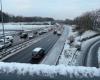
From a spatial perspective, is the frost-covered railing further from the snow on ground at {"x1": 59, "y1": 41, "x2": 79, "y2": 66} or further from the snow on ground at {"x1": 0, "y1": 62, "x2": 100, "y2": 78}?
the snow on ground at {"x1": 59, "y1": 41, "x2": 79, "y2": 66}

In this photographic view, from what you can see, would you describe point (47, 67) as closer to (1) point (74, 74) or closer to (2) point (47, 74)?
(2) point (47, 74)

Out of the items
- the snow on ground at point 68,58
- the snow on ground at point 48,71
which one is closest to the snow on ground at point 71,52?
the snow on ground at point 68,58

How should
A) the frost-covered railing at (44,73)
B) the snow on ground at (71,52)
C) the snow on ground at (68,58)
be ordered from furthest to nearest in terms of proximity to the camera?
1. the snow on ground at (71,52)
2. the snow on ground at (68,58)
3. the frost-covered railing at (44,73)

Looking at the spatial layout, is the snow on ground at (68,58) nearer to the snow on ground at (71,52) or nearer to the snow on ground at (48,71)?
the snow on ground at (71,52)

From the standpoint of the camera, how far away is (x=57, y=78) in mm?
4156

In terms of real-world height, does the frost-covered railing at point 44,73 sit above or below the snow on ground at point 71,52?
above

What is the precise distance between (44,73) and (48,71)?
0.30 ft

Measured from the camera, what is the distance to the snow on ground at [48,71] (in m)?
4.22

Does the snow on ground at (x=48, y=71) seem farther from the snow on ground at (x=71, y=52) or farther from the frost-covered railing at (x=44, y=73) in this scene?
the snow on ground at (x=71, y=52)

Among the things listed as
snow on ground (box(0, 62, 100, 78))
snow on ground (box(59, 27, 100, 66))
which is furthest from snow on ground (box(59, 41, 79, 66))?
snow on ground (box(0, 62, 100, 78))

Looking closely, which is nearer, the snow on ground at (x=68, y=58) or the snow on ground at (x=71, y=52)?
the snow on ground at (x=68, y=58)

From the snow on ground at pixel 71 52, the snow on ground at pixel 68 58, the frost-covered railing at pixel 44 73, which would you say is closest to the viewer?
the frost-covered railing at pixel 44 73

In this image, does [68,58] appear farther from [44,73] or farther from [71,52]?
[44,73]

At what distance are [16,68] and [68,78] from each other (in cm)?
110
